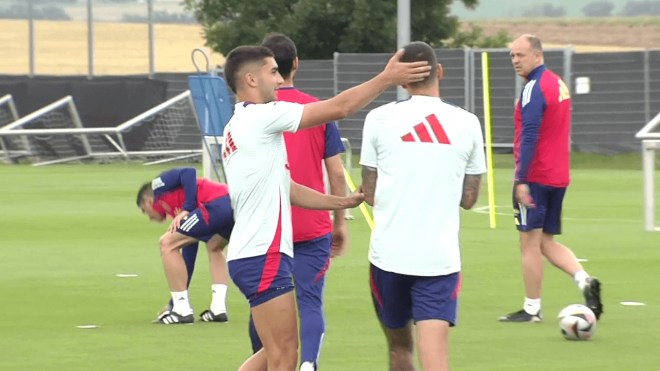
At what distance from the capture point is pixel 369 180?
253 inches

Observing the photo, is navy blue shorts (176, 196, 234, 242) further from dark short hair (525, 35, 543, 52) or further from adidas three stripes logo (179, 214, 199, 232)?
dark short hair (525, 35, 543, 52)

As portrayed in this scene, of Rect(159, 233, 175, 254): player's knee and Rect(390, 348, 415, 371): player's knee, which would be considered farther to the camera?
Rect(159, 233, 175, 254): player's knee

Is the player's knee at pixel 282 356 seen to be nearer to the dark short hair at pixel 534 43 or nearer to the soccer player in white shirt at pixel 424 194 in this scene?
the soccer player in white shirt at pixel 424 194

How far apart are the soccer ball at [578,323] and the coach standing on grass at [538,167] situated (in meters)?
0.54

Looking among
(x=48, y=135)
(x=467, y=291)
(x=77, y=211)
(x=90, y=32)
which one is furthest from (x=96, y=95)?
(x=467, y=291)

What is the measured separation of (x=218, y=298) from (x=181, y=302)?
0.28 metres

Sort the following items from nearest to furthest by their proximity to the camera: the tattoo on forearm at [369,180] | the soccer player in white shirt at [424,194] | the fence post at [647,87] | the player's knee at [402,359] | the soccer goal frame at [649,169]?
the soccer player in white shirt at [424,194], the tattoo on forearm at [369,180], the player's knee at [402,359], the soccer goal frame at [649,169], the fence post at [647,87]

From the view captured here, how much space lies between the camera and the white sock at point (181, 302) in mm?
9750

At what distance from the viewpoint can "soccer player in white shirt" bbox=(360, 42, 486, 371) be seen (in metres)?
6.17

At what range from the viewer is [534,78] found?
9727 millimetres

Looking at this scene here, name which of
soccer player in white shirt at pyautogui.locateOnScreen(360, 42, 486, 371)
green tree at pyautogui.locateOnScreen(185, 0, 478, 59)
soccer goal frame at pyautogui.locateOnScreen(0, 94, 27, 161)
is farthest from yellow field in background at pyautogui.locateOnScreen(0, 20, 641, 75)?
soccer player in white shirt at pyautogui.locateOnScreen(360, 42, 486, 371)

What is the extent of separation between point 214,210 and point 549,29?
77457 mm

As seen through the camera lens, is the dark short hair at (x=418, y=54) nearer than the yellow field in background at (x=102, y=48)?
Yes

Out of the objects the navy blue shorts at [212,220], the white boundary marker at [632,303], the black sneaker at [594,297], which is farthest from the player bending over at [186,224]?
the white boundary marker at [632,303]
